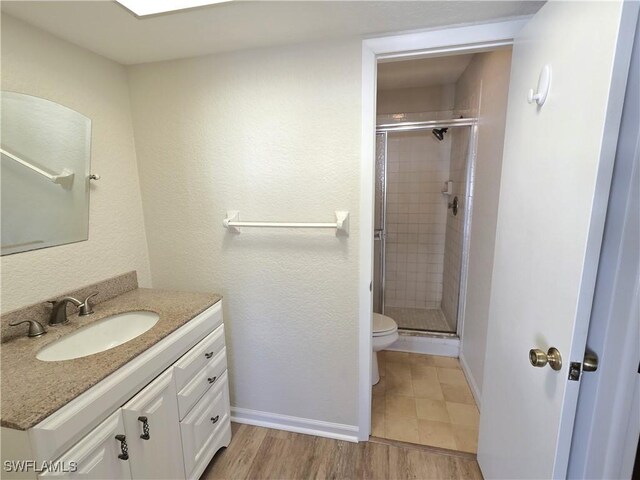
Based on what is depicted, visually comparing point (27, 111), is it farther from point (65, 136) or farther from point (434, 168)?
point (434, 168)

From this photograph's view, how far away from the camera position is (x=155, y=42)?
1.39 meters

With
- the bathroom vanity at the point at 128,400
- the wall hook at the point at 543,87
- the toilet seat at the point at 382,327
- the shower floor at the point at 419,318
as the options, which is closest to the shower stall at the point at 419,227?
the shower floor at the point at 419,318

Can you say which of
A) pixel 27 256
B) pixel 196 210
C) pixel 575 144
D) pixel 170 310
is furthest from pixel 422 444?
pixel 27 256

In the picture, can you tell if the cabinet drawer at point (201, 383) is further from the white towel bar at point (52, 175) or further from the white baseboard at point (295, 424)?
the white towel bar at point (52, 175)

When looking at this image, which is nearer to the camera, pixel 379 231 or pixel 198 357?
pixel 198 357

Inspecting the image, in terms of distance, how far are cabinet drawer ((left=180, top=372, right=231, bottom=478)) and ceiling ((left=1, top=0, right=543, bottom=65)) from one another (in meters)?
1.66

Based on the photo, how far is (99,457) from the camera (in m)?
0.94

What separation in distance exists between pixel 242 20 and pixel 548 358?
163 centimetres

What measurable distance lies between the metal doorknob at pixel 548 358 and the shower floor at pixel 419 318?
1814 mm

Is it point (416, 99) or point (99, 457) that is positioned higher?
point (416, 99)

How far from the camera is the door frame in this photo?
4.14 ft

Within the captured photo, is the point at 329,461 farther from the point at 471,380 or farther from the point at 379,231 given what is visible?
the point at 379,231

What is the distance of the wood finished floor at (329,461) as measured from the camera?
1.52 metres

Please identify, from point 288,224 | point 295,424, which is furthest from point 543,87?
point 295,424
